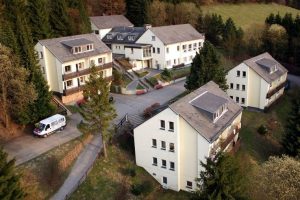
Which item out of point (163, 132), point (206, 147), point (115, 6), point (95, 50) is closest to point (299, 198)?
point (206, 147)

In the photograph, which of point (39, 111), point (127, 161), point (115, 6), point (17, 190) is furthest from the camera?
point (115, 6)

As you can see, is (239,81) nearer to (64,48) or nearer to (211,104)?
(211,104)

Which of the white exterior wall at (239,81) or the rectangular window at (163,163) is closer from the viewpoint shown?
the rectangular window at (163,163)

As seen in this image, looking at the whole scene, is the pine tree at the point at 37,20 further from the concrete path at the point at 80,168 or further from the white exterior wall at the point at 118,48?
the concrete path at the point at 80,168

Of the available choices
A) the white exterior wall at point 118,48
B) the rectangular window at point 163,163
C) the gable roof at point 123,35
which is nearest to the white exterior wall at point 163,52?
the gable roof at point 123,35

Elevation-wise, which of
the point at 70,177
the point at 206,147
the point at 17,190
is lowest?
the point at 70,177

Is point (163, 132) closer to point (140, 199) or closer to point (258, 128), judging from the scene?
point (140, 199)
